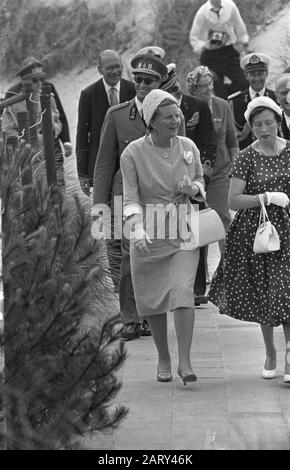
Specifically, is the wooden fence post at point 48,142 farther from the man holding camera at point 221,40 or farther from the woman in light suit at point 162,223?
the man holding camera at point 221,40

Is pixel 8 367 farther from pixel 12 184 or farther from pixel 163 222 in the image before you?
pixel 163 222

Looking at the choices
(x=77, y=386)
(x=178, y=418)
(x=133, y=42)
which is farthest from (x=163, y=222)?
(x=133, y=42)

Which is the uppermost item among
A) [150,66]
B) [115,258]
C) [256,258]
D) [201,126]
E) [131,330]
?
[150,66]

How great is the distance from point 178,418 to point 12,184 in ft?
5.27

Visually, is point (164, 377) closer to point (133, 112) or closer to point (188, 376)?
point (188, 376)

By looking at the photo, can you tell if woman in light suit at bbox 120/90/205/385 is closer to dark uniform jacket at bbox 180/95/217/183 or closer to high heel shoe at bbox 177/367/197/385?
high heel shoe at bbox 177/367/197/385

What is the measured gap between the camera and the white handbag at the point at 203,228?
25.0ft

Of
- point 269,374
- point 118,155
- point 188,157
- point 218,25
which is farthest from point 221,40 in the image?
point 269,374

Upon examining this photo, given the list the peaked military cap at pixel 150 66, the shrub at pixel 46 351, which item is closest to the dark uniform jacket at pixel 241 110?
the peaked military cap at pixel 150 66

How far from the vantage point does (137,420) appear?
6.80 metres

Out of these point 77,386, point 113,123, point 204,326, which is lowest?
point 204,326

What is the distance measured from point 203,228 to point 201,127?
2.20 meters

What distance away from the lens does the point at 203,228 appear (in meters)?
7.64
